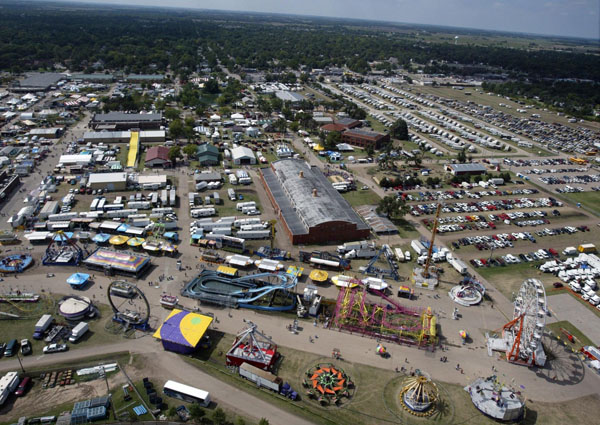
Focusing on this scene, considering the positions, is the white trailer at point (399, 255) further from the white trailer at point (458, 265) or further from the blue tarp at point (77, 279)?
the blue tarp at point (77, 279)

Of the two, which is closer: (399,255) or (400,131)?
(399,255)

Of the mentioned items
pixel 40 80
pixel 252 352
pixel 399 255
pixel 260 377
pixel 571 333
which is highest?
pixel 252 352

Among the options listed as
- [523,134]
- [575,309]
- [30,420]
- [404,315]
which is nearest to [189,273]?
[30,420]

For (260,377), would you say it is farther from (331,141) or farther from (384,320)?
(331,141)

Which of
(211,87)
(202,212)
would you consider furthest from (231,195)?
(211,87)

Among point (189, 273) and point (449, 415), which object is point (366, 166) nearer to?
point (189, 273)

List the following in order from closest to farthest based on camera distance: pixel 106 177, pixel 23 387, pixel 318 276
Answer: pixel 23 387 → pixel 318 276 → pixel 106 177

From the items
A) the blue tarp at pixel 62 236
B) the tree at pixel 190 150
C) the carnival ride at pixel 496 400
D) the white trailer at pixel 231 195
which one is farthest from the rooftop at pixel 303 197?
the blue tarp at pixel 62 236

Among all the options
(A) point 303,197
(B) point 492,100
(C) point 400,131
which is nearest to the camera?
(A) point 303,197
